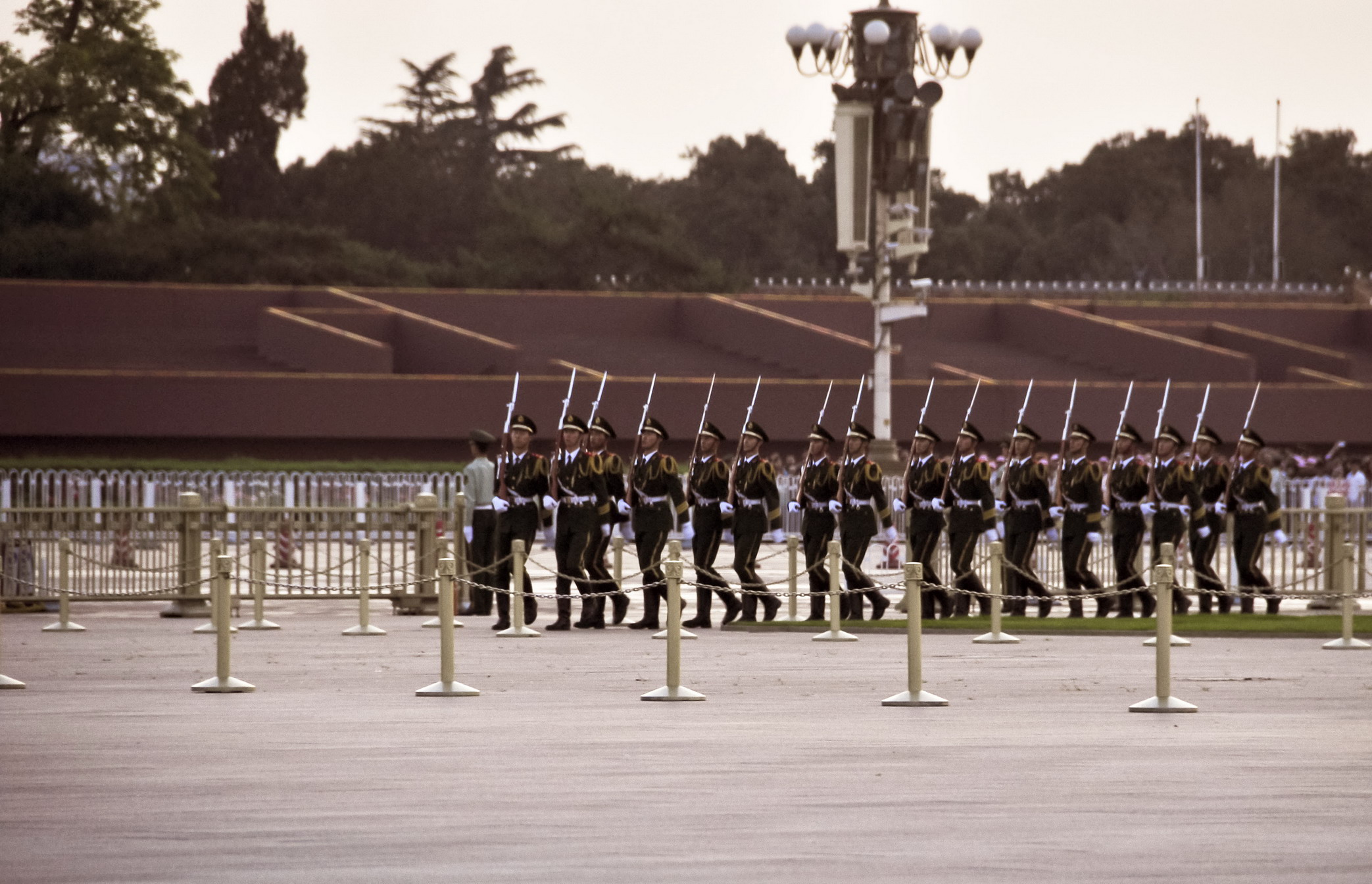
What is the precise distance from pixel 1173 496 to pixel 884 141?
588cm

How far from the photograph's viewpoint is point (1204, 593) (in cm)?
1805

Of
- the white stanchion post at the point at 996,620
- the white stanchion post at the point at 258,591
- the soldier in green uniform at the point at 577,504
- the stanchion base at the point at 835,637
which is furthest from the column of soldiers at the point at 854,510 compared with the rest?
the white stanchion post at the point at 258,591

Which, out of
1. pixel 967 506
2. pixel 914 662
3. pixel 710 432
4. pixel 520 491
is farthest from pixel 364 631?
pixel 914 662

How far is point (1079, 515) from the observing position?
18547 millimetres

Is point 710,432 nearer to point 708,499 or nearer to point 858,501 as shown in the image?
point 708,499

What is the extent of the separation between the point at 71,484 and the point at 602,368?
1760 centimetres

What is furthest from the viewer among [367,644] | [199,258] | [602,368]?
[199,258]

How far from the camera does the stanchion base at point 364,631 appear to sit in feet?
53.5

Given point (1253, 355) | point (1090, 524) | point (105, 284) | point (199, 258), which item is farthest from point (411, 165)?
point (1090, 524)

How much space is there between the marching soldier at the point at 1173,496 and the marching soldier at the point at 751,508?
3506 mm

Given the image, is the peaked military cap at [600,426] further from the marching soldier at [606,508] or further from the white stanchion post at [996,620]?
the white stanchion post at [996,620]

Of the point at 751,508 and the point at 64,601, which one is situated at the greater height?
the point at 751,508

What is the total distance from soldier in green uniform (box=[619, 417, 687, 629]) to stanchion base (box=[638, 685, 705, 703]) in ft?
18.8

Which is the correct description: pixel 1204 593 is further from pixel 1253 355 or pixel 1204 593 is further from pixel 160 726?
pixel 1253 355
